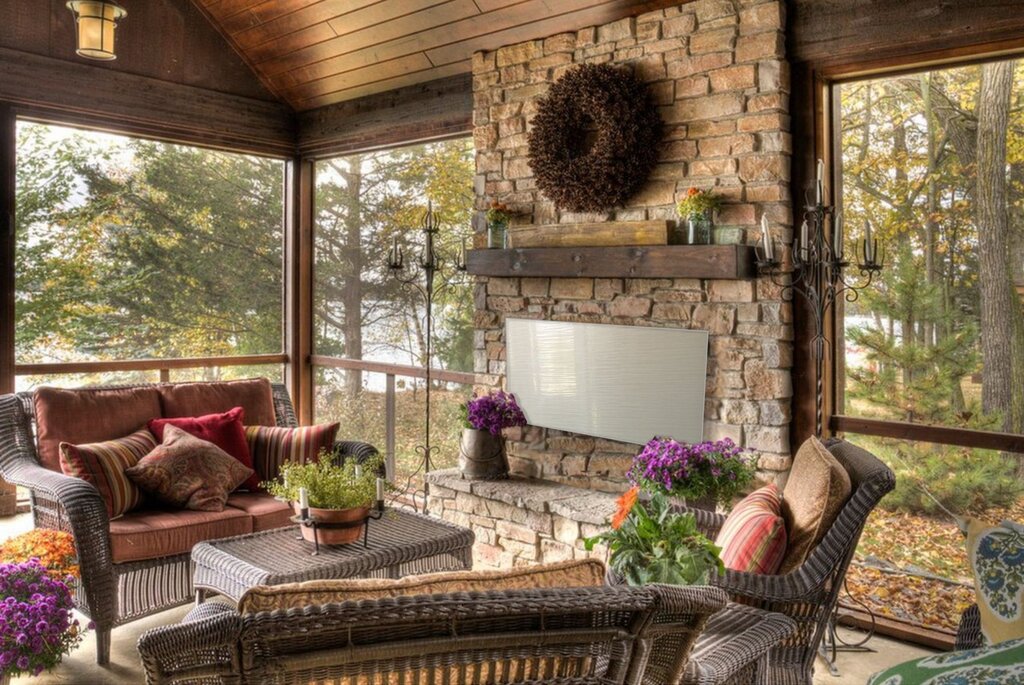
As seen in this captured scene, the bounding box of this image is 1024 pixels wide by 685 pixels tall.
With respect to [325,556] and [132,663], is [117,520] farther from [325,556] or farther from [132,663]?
[325,556]

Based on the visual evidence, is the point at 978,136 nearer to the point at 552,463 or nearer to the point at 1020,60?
the point at 1020,60

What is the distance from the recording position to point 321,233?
251 inches

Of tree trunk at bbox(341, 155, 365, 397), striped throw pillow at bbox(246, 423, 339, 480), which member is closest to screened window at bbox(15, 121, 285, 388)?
tree trunk at bbox(341, 155, 365, 397)

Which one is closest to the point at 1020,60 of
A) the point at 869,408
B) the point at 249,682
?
the point at 869,408

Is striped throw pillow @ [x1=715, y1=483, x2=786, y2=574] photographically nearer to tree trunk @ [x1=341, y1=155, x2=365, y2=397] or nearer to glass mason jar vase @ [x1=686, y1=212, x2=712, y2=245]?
glass mason jar vase @ [x1=686, y1=212, x2=712, y2=245]

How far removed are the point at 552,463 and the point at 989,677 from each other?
3316 mm

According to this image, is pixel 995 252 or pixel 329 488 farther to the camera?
pixel 995 252

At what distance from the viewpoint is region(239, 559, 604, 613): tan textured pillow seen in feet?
4.56

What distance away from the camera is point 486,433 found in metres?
4.63

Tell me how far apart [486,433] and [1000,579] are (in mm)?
3104

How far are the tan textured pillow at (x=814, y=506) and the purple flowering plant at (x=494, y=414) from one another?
219 cm

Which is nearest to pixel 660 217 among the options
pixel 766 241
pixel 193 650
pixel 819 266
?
pixel 766 241

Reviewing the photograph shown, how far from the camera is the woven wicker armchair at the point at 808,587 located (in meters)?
2.33

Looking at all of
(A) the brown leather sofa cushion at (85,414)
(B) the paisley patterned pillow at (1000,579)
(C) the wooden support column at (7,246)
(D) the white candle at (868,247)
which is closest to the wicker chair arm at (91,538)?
(A) the brown leather sofa cushion at (85,414)
